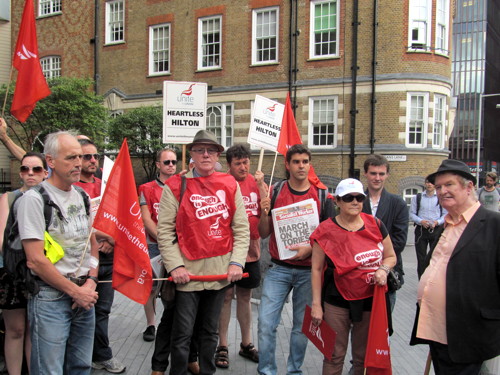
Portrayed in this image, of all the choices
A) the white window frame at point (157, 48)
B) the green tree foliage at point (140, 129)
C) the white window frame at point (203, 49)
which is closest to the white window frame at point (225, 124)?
the white window frame at point (203, 49)

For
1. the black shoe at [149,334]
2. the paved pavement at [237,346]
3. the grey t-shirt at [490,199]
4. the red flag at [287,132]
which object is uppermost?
the red flag at [287,132]

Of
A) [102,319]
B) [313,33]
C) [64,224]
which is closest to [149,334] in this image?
[102,319]

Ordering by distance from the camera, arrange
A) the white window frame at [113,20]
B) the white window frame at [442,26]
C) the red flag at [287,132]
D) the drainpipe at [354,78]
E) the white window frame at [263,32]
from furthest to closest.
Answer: the white window frame at [113,20], the white window frame at [263,32], the white window frame at [442,26], the drainpipe at [354,78], the red flag at [287,132]

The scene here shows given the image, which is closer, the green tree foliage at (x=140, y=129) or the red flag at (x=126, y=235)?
the red flag at (x=126, y=235)

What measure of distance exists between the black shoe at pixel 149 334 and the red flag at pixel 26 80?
3055 mm

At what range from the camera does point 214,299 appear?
343cm

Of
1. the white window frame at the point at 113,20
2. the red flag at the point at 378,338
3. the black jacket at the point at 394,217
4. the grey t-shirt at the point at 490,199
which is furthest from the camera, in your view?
the white window frame at the point at 113,20

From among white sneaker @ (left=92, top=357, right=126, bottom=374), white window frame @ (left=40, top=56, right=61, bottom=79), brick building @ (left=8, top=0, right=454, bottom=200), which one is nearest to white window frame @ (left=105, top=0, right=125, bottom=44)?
brick building @ (left=8, top=0, right=454, bottom=200)

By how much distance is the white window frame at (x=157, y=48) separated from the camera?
70.3ft

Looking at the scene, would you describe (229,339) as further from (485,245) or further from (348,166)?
(348,166)

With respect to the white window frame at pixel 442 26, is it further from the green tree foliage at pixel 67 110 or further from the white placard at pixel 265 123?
the white placard at pixel 265 123

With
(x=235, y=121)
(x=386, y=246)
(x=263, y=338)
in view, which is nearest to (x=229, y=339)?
(x=263, y=338)

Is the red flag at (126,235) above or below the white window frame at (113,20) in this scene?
below

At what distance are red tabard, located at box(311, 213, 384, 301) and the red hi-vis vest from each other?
2.75ft
